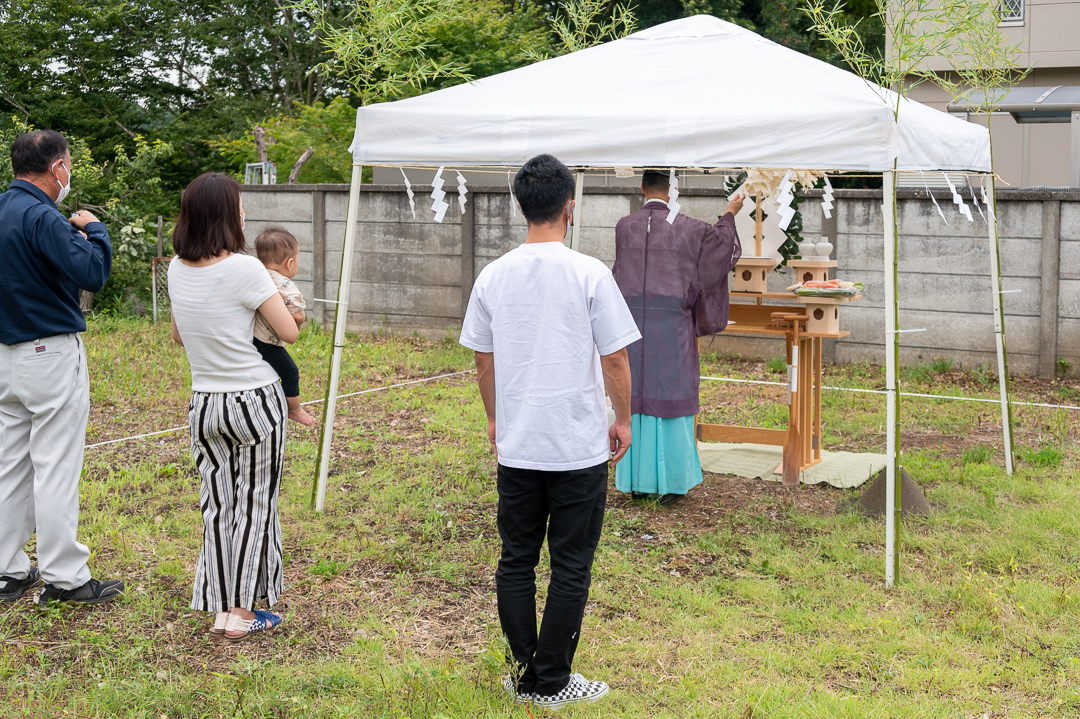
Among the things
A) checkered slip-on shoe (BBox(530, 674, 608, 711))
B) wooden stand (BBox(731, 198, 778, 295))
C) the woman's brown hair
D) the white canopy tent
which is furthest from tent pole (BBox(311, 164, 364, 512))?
wooden stand (BBox(731, 198, 778, 295))

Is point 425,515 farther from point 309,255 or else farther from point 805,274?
point 309,255

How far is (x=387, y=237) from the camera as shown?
35.0ft

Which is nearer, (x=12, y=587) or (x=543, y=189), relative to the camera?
(x=543, y=189)

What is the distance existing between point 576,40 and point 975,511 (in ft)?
13.1

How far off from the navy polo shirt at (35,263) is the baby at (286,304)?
64 centimetres

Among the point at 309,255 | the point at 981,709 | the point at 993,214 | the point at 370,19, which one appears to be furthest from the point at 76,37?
the point at 981,709

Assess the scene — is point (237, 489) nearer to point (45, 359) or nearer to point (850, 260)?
point (45, 359)

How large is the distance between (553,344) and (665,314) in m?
2.45

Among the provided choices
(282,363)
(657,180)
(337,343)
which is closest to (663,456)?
(657,180)

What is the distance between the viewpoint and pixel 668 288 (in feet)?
17.2

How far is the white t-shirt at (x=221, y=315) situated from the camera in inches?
134

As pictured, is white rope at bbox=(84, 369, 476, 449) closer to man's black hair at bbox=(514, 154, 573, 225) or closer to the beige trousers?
the beige trousers

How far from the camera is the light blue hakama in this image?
5.27 meters

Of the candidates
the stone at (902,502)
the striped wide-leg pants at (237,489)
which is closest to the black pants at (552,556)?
the striped wide-leg pants at (237,489)
